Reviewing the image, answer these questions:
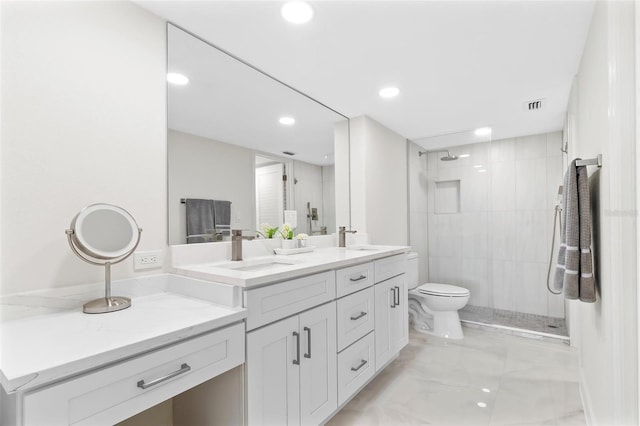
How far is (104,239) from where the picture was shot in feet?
3.99

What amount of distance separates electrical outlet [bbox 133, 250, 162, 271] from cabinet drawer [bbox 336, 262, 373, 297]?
93 cm

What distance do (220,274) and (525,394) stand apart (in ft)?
7.10

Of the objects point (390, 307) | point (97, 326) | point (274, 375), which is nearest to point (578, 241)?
point (390, 307)

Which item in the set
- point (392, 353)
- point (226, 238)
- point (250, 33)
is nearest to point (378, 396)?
point (392, 353)

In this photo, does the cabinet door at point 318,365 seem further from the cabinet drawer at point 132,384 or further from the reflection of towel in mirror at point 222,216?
the reflection of towel in mirror at point 222,216

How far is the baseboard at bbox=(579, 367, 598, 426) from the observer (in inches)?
66.3

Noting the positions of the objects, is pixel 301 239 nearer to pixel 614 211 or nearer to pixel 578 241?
pixel 578 241

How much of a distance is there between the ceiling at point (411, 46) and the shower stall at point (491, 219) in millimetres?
1006

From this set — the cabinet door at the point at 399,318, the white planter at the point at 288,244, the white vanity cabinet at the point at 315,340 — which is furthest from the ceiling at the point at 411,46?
the cabinet door at the point at 399,318

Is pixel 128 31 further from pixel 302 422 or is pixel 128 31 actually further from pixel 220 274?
pixel 302 422

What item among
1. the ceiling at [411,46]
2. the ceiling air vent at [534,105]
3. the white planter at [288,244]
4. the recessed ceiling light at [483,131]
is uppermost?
the ceiling at [411,46]

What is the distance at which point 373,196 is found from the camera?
297 centimetres

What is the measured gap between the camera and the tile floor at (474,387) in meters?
1.85

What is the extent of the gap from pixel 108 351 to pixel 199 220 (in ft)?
3.01
